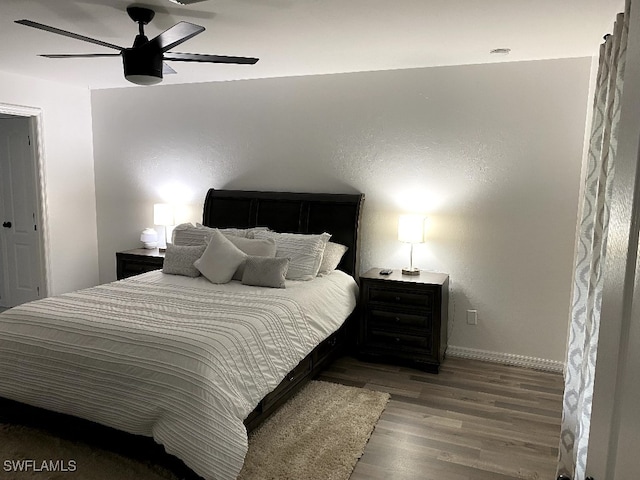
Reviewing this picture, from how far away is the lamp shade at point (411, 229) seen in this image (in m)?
4.07

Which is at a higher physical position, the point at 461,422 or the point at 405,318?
the point at 405,318

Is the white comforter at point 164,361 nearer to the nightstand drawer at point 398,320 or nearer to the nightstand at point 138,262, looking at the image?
the nightstand drawer at point 398,320

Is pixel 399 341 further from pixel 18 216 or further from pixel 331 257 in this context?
pixel 18 216

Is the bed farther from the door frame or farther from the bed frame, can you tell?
the door frame

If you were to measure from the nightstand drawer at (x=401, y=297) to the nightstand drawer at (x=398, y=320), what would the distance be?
89mm

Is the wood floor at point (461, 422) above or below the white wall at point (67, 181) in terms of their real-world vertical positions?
below

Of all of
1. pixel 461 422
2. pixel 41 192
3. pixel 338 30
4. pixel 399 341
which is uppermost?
pixel 338 30

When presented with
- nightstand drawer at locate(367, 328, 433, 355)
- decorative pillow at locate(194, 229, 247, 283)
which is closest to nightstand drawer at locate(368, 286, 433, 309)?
nightstand drawer at locate(367, 328, 433, 355)

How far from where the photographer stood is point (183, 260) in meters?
4.13

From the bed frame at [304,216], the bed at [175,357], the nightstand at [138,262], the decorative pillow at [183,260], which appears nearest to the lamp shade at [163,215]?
the nightstand at [138,262]

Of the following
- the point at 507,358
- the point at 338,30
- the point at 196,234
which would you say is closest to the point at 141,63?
the point at 338,30

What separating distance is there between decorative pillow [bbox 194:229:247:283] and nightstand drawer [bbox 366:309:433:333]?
48.0 inches

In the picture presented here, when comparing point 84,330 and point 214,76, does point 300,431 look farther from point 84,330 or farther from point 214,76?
point 214,76

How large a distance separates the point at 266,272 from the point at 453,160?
6.19 feet
